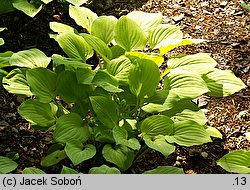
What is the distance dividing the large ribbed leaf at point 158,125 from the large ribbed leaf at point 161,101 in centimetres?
5

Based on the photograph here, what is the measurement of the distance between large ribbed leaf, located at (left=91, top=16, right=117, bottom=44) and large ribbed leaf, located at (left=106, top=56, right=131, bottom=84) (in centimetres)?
23

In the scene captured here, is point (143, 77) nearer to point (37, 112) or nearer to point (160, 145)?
point (160, 145)

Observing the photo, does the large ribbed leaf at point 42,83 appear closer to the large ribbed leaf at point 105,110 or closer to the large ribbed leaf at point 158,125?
the large ribbed leaf at point 105,110

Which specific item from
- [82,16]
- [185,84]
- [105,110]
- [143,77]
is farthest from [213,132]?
[82,16]

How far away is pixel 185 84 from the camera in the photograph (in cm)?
246

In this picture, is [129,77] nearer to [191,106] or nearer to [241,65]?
[191,106]

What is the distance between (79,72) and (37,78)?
0.66ft

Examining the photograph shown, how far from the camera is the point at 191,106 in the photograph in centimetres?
250

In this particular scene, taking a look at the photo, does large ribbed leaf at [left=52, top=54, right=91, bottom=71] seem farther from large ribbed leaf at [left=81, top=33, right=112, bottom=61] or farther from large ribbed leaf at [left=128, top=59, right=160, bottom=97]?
large ribbed leaf at [left=128, top=59, right=160, bottom=97]

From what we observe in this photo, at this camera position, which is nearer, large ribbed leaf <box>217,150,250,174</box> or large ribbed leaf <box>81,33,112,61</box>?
large ribbed leaf <box>217,150,250,174</box>

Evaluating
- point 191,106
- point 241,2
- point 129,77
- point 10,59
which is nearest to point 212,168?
point 191,106

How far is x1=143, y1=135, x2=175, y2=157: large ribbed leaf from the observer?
7.41 feet

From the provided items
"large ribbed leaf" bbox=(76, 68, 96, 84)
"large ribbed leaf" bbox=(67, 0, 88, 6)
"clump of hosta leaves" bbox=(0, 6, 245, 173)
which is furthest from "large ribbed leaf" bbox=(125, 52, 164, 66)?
"large ribbed leaf" bbox=(67, 0, 88, 6)
